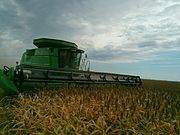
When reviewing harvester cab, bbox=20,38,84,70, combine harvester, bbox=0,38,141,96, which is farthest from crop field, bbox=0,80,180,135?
harvester cab, bbox=20,38,84,70

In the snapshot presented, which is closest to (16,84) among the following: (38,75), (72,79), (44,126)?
(38,75)

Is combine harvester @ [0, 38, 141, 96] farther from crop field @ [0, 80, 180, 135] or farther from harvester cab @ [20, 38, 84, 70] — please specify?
crop field @ [0, 80, 180, 135]

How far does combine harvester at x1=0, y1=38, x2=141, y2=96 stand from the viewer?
6402mm

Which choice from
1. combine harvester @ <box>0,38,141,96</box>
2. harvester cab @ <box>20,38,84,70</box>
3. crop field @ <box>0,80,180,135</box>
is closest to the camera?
crop field @ <box>0,80,180,135</box>

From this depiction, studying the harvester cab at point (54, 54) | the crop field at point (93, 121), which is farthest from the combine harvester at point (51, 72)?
the crop field at point (93, 121)

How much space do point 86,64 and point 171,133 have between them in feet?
20.9

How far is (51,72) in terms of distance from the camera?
7488 millimetres

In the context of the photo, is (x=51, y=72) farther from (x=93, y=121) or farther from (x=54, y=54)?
(x=93, y=121)

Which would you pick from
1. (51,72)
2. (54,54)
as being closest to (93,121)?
(51,72)

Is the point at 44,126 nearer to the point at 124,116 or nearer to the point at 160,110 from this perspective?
the point at 124,116

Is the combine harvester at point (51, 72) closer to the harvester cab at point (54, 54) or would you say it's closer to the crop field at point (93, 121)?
Answer: the harvester cab at point (54, 54)

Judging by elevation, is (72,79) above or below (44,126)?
above

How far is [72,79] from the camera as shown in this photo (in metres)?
8.12

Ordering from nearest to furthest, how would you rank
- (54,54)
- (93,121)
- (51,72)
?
(93,121)
(51,72)
(54,54)
